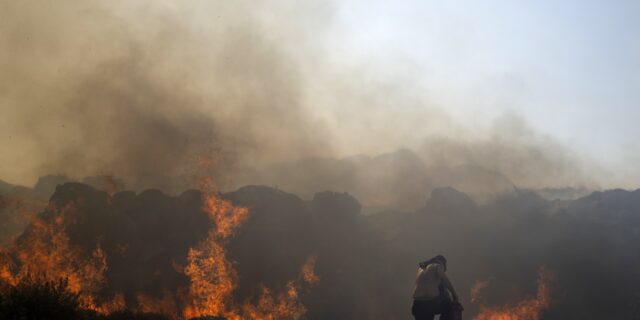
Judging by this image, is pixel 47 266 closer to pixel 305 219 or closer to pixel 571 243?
pixel 305 219

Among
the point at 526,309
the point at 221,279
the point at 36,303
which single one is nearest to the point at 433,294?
the point at 36,303

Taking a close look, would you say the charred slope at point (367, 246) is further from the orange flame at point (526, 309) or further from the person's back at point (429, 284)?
the person's back at point (429, 284)

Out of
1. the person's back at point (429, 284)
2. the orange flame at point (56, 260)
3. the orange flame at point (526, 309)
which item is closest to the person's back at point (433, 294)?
the person's back at point (429, 284)

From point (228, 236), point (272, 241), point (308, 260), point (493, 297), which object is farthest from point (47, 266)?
point (493, 297)

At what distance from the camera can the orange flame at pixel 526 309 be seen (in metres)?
27.0

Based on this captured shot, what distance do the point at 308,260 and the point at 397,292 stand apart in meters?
6.28

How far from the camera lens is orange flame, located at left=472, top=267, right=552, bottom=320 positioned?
88.6ft

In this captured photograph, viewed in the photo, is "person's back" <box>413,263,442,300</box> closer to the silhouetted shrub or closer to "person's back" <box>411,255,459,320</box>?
"person's back" <box>411,255,459,320</box>

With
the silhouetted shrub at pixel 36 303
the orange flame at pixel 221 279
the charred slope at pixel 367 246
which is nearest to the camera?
the silhouetted shrub at pixel 36 303

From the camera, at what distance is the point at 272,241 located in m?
31.6

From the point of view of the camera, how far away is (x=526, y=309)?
89.5 feet

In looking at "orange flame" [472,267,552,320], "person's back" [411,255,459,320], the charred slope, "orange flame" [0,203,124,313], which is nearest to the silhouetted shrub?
"person's back" [411,255,459,320]

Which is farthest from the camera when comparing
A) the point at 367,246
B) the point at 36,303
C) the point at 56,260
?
the point at 367,246

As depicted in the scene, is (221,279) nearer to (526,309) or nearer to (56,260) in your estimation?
(56,260)
